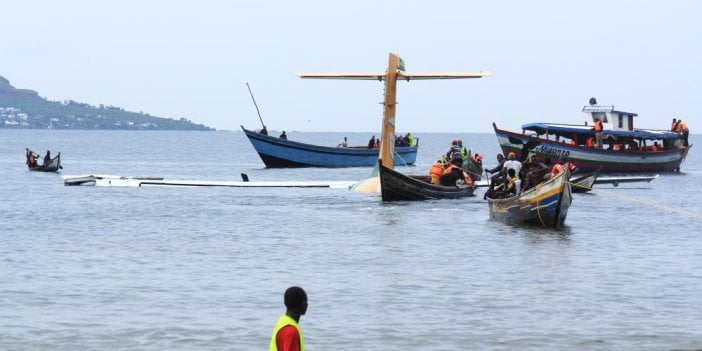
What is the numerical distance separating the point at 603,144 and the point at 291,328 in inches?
2510

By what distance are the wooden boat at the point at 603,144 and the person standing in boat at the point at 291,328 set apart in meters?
53.2

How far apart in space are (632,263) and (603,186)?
33.9 m

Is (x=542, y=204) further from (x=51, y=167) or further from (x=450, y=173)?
(x=51, y=167)

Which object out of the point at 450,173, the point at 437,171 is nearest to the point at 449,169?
the point at 450,173

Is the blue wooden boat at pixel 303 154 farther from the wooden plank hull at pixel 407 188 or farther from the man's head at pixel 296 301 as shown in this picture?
the man's head at pixel 296 301

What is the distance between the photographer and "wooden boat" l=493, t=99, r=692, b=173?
65.8 meters

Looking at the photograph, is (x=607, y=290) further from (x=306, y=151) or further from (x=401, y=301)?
(x=306, y=151)

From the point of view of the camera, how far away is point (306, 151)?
79750 mm

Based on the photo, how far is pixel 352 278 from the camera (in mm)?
22750

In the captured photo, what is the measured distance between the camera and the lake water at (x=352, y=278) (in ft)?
55.0

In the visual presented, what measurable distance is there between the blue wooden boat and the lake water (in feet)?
123

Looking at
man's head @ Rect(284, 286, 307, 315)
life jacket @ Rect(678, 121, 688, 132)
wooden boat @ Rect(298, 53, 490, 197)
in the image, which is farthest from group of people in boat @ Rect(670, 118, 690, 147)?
man's head @ Rect(284, 286, 307, 315)

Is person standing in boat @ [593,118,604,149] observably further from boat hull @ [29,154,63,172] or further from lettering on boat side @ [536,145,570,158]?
boat hull @ [29,154,63,172]

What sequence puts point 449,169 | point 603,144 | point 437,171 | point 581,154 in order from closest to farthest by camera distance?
point 437,171
point 449,169
point 581,154
point 603,144
